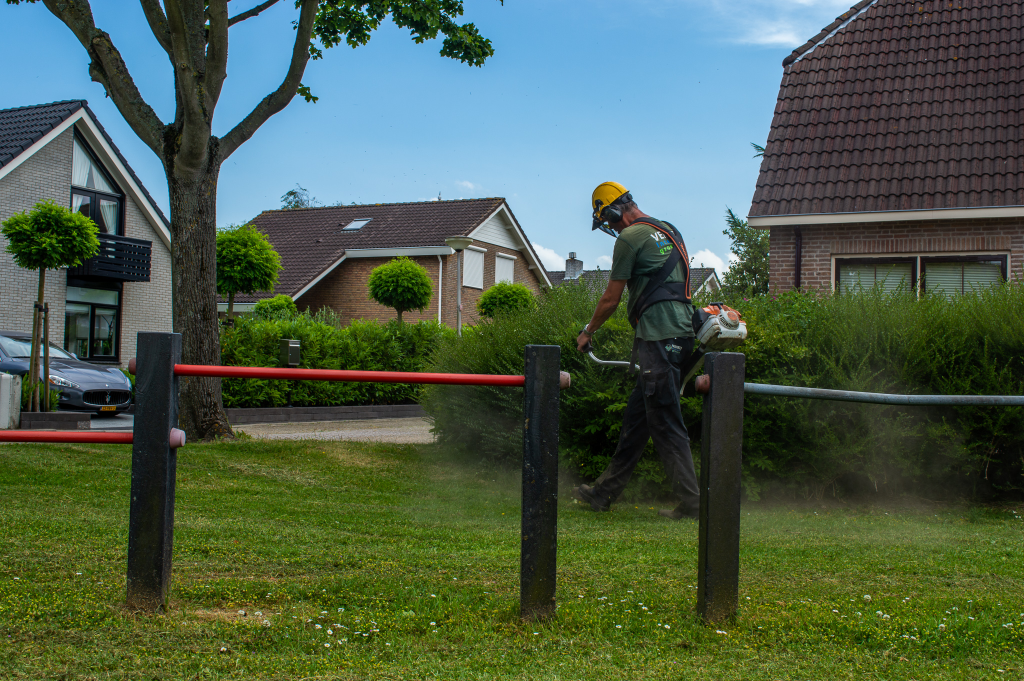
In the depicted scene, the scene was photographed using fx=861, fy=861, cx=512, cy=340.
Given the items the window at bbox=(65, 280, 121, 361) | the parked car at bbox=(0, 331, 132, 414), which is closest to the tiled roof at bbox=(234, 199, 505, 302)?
the window at bbox=(65, 280, 121, 361)

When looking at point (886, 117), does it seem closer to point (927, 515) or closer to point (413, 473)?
point (927, 515)

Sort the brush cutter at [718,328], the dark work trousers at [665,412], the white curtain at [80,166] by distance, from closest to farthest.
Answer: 1. the brush cutter at [718,328]
2. the dark work trousers at [665,412]
3. the white curtain at [80,166]

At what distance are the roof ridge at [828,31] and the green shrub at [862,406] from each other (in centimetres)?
882

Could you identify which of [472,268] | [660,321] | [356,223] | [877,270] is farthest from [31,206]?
[660,321]

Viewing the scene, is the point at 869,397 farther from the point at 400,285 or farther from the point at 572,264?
the point at 572,264

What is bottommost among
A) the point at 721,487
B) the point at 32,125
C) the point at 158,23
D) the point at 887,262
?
the point at 721,487

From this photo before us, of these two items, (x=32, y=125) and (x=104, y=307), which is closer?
(x=32, y=125)

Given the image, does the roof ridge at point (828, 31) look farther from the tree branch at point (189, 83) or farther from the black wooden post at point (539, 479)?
the black wooden post at point (539, 479)

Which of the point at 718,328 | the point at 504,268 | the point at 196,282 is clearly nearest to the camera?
the point at 718,328

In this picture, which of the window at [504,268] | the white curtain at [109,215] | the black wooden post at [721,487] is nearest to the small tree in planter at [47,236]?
the white curtain at [109,215]

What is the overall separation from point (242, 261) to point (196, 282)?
11105mm

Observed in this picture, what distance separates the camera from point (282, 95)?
33.8 ft

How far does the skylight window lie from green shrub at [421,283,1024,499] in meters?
29.5

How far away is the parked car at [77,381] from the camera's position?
48.3 feet
